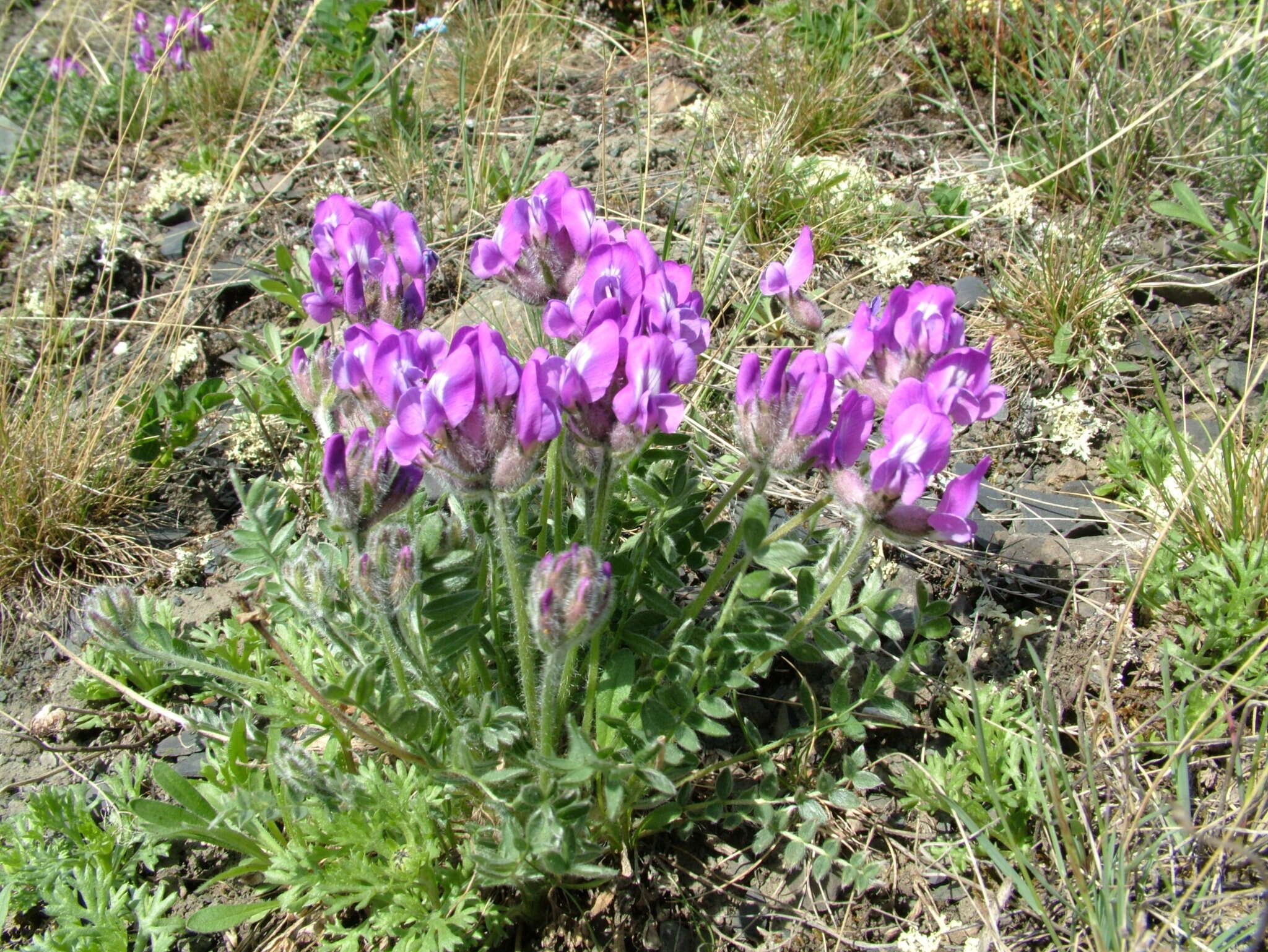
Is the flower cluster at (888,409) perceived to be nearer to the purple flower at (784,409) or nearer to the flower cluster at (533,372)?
the purple flower at (784,409)

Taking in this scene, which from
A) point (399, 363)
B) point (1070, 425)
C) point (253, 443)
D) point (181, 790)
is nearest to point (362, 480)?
point (399, 363)

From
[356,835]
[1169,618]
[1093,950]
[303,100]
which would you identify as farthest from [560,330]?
[303,100]

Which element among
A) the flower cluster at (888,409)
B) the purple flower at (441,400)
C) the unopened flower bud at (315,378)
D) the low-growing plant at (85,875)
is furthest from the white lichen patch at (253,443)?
the flower cluster at (888,409)

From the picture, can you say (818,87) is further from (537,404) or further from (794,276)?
(537,404)

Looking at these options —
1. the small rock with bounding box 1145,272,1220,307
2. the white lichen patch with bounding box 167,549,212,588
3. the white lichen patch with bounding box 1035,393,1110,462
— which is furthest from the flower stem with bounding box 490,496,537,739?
the small rock with bounding box 1145,272,1220,307

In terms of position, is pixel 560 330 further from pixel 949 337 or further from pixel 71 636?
pixel 71 636

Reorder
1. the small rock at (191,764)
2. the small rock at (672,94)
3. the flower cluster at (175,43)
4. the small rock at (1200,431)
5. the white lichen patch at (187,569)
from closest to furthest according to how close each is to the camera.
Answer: the small rock at (191,764), the small rock at (1200,431), the white lichen patch at (187,569), the small rock at (672,94), the flower cluster at (175,43)

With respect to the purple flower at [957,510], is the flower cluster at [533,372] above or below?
above
